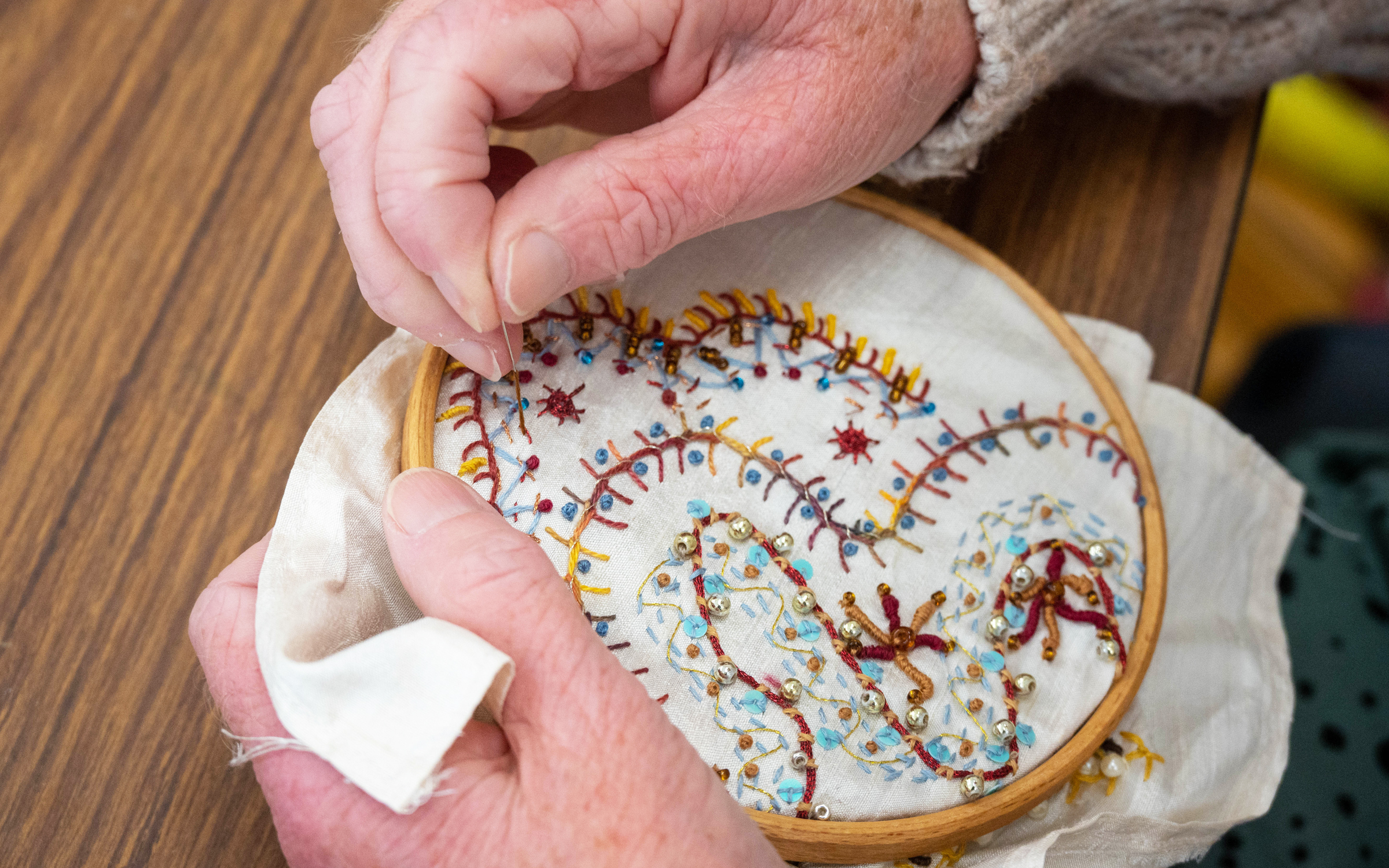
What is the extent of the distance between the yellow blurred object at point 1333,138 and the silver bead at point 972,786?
174cm

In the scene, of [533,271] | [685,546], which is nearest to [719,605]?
[685,546]

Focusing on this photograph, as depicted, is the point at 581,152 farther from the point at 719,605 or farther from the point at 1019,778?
the point at 1019,778

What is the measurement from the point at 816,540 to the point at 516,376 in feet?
0.85

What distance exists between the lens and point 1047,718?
0.70m

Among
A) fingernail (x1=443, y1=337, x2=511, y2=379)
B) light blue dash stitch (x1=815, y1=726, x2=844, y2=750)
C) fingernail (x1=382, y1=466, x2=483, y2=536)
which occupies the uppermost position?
fingernail (x1=443, y1=337, x2=511, y2=379)

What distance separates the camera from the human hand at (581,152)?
565mm

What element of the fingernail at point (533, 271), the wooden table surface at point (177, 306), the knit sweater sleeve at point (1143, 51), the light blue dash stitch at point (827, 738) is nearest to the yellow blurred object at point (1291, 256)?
the knit sweater sleeve at point (1143, 51)

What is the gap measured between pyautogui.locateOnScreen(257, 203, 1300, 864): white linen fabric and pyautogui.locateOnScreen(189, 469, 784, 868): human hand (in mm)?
34

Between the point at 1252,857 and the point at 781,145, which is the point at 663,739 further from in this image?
the point at 1252,857

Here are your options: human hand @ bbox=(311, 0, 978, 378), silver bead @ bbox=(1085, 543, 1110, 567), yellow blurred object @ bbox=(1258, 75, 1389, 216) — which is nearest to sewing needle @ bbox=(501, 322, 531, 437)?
human hand @ bbox=(311, 0, 978, 378)

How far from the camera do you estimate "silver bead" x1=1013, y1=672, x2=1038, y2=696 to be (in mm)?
698

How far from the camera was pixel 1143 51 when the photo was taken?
3.10 ft

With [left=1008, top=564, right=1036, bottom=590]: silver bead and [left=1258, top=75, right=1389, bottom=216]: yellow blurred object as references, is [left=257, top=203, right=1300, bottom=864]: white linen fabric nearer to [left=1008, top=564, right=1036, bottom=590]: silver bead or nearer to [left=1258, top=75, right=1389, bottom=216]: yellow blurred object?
[left=1008, top=564, right=1036, bottom=590]: silver bead

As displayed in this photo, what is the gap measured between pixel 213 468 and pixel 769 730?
52 centimetres
